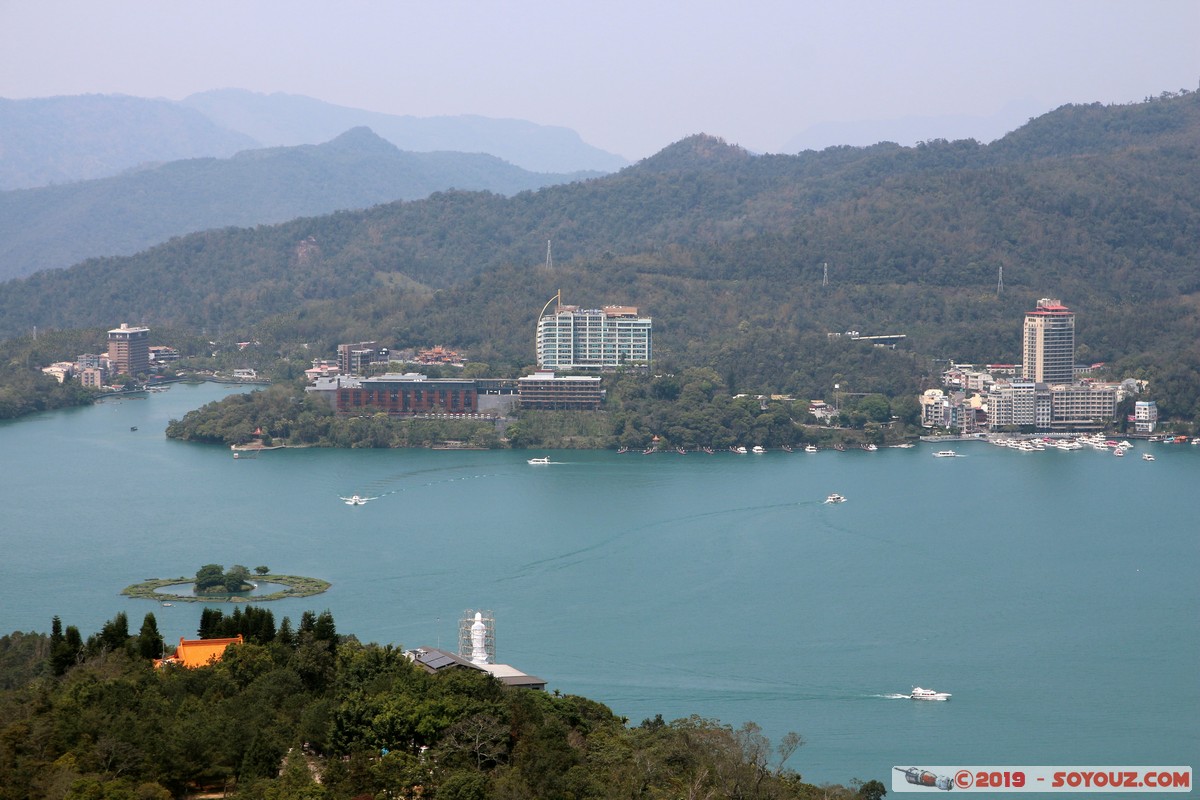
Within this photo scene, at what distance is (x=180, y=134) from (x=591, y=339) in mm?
61067

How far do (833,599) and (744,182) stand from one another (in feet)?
99.5

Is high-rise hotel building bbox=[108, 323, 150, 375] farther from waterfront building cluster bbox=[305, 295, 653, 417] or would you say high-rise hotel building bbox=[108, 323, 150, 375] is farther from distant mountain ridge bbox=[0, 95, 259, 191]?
distant mountain ridge bbox=[0, 95, 259, 191]

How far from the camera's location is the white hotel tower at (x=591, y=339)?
24.7 metres

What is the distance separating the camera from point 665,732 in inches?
304

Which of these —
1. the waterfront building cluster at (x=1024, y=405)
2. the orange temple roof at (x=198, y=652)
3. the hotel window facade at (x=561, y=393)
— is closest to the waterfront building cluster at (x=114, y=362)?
Answer: the hotel window facade at (x=561, y=393)

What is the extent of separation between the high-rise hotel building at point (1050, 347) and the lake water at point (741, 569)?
11.0ft

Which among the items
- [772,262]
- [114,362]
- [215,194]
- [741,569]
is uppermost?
[215,194]

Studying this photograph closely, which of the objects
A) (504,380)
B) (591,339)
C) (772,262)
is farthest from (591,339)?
A: (772,262)

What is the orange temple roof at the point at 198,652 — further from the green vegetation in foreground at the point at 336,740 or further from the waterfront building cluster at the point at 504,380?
the waterfront building cluster at the point at 504,380

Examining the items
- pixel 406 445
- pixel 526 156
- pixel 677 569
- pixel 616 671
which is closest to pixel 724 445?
pixel 406 445

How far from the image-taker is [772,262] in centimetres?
3117

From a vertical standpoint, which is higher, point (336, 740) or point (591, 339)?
point (591, 339)

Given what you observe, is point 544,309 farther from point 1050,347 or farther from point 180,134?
point 180,134

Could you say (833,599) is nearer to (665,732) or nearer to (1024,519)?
(1024,519)
